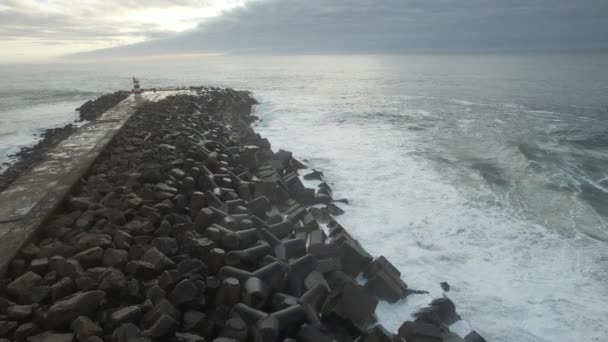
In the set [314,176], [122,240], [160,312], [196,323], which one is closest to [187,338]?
[196,323]

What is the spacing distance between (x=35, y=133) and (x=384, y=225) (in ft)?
52.1

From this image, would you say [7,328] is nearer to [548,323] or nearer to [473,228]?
[548,323]

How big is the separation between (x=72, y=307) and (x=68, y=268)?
2.26ft

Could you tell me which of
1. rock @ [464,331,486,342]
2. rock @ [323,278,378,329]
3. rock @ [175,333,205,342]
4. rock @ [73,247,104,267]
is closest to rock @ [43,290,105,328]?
rock @ [73,247,104,267]

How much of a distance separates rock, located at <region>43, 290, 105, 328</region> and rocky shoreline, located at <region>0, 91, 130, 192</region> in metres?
4.91

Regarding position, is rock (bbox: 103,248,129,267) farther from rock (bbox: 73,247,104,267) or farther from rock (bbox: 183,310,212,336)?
rock (bbox: 183,310,212,336)

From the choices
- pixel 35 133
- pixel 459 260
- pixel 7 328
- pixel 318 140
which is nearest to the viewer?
pixel 7 328

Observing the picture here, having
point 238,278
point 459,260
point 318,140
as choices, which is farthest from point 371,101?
point 238,278

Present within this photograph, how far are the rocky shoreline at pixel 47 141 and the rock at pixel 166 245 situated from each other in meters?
4.47

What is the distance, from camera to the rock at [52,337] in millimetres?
3262

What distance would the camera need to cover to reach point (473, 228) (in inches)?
287

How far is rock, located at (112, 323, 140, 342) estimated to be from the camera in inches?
A: 129

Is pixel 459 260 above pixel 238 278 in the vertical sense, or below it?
below

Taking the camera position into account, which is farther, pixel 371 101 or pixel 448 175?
pixel 371 101
